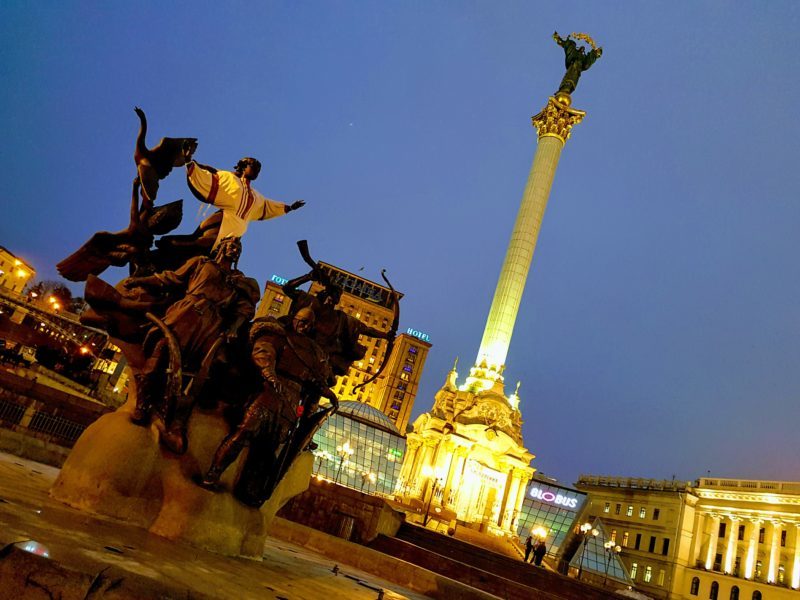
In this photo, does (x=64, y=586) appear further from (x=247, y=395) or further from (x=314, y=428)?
(x=314, y=428)

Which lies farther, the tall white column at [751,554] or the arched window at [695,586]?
the arched window at [695,586]

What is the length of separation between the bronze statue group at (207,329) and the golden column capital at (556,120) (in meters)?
48.5

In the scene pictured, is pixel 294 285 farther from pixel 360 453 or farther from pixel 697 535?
pixel 697 535

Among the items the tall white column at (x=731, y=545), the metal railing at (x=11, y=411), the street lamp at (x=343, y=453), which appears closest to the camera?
the metal railing at (x=11, y=411)

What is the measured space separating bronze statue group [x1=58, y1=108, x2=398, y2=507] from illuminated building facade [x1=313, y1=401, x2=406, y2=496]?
40.8 m

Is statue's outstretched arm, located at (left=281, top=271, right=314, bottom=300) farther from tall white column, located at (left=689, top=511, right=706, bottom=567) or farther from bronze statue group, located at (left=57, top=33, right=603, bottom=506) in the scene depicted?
tall white column, located at (left=689, top=511, right=706, bottom=567)

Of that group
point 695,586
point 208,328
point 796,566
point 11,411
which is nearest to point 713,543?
point 695,586

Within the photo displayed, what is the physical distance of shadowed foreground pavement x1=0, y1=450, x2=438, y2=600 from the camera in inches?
127

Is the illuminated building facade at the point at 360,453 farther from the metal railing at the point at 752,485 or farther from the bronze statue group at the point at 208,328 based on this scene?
the bronze statue group at the point at 208,328

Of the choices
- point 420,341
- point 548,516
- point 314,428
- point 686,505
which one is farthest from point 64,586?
point 420,341

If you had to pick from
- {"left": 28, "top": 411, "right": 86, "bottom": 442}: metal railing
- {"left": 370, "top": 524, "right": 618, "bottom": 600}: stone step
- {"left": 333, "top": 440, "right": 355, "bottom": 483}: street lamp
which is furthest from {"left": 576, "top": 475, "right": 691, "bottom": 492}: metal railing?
{"left": 28, "top": 411, "right": 86, "bottom": 442}: metal railing

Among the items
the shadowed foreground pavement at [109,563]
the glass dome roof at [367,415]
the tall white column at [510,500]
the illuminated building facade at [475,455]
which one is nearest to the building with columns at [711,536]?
the tall white column at [510,500]

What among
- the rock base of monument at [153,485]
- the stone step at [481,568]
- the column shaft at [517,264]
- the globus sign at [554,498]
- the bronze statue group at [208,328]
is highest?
the column shaft at [517,264]

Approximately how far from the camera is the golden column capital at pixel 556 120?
5162cm
